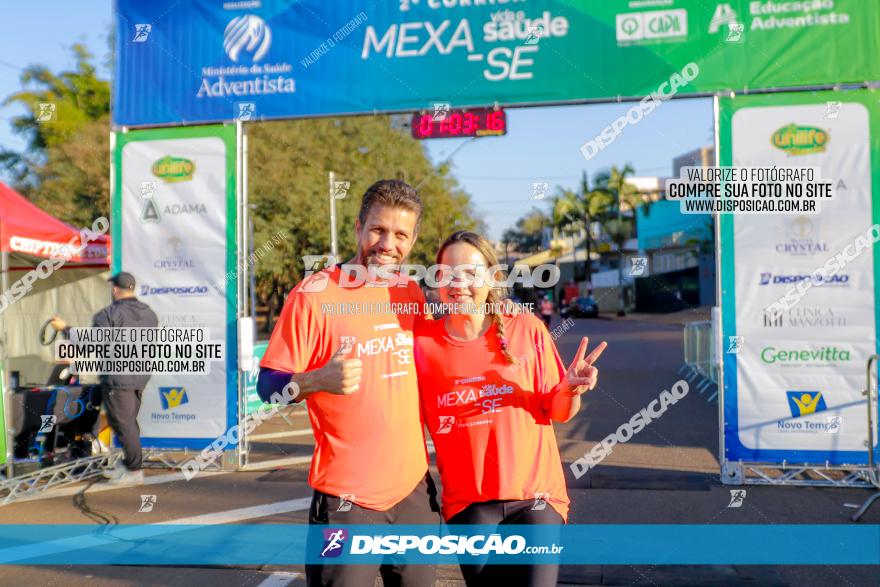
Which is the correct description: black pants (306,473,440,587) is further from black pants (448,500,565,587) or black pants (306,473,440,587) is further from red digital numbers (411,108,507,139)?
red digital numbers (411,108,507,139)

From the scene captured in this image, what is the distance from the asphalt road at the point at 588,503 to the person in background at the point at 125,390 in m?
0.27

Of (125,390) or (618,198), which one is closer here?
(125,390)

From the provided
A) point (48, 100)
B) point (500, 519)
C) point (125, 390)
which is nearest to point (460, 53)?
point (125, 390)

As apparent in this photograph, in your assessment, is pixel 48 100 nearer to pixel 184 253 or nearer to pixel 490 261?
pixel 184 253

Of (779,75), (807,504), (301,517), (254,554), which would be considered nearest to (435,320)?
(254,554)

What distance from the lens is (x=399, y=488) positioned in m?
2.61

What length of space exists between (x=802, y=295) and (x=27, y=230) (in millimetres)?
8505

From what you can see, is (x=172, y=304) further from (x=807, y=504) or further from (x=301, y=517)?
(x=807, y=504)

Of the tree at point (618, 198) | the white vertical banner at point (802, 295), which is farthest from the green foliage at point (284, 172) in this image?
the tree at point (618, 198)

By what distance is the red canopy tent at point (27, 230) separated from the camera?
7715 mm

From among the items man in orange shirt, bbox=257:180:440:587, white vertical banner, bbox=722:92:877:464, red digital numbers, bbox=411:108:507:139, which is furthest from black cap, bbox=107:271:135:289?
white vertical banner, bbox=722:92:877:464

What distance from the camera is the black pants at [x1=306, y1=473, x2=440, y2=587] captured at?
2.45 meters

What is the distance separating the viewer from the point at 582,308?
145 feet

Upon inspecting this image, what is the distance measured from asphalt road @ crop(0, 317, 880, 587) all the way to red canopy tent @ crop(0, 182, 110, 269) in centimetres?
277
